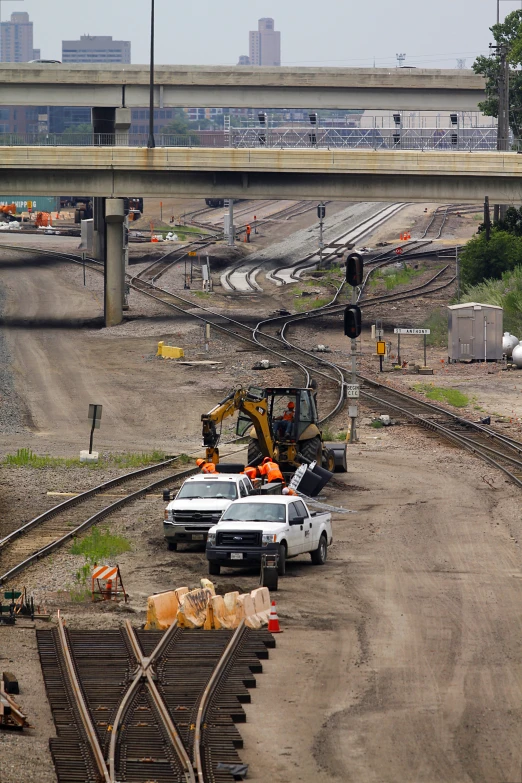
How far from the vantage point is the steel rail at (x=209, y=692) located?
550 inches

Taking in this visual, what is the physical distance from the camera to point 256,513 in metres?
25.2

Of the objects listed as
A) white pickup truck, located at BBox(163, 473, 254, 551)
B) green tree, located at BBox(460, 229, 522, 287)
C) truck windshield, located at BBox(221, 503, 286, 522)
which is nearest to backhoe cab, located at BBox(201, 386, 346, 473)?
white pickup truck, located at BBox(163, 473, 254, 551)

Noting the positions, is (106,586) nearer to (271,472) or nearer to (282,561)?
(282,561)

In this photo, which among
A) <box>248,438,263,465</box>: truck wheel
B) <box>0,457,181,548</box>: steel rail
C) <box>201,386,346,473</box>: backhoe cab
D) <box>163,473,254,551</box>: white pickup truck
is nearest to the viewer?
<box>163,473,254,551</box>: white pickup truck

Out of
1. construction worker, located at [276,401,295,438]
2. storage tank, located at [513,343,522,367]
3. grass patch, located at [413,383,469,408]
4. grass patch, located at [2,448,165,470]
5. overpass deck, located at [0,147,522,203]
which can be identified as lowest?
grass patch, located at [2,448,165,470]

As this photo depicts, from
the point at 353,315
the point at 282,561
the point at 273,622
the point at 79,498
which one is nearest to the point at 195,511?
the point at 282,561

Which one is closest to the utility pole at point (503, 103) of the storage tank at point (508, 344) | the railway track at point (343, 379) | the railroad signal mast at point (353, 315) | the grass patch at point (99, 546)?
the railway track at point (343, 379)

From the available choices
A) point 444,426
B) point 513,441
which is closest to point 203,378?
point 444,426

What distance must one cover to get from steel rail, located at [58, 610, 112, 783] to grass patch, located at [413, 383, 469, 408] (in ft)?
106

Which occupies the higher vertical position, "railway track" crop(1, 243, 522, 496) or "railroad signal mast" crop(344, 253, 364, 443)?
"railroad signal mast" crop(344, 253, 364, 443)

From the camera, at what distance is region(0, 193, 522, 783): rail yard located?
48.8 feet

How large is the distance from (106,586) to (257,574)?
333 centimetres

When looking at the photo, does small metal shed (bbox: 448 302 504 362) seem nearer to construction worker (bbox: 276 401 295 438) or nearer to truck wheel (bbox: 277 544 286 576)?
construction worker (bbox: 276 401 295 438)

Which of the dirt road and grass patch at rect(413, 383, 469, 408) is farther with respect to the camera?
grass patch at rect(413, 383, 469, 408)
